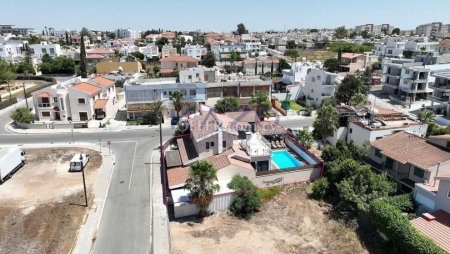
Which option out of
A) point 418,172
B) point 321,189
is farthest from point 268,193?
point 418,172

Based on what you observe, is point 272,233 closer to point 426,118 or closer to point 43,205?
point 43,205

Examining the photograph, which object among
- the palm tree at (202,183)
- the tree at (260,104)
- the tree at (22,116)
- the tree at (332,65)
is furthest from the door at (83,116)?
the tree at (332,65)

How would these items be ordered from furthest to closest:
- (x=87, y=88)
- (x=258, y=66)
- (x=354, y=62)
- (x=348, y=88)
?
1. (x=354, y=62)
2. (x=258, y=66)
3. (x=348, y=88)
4. (x=87, y=88)

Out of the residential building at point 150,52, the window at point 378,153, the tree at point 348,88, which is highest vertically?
the residential building at point 150,52

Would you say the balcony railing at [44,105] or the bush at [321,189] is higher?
the balcony railing at [44,105]

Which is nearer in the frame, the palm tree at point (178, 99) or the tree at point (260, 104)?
the palm tree at point (178, 99)

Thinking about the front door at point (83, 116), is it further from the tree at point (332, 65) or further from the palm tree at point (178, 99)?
the tree at point (332, 65)
